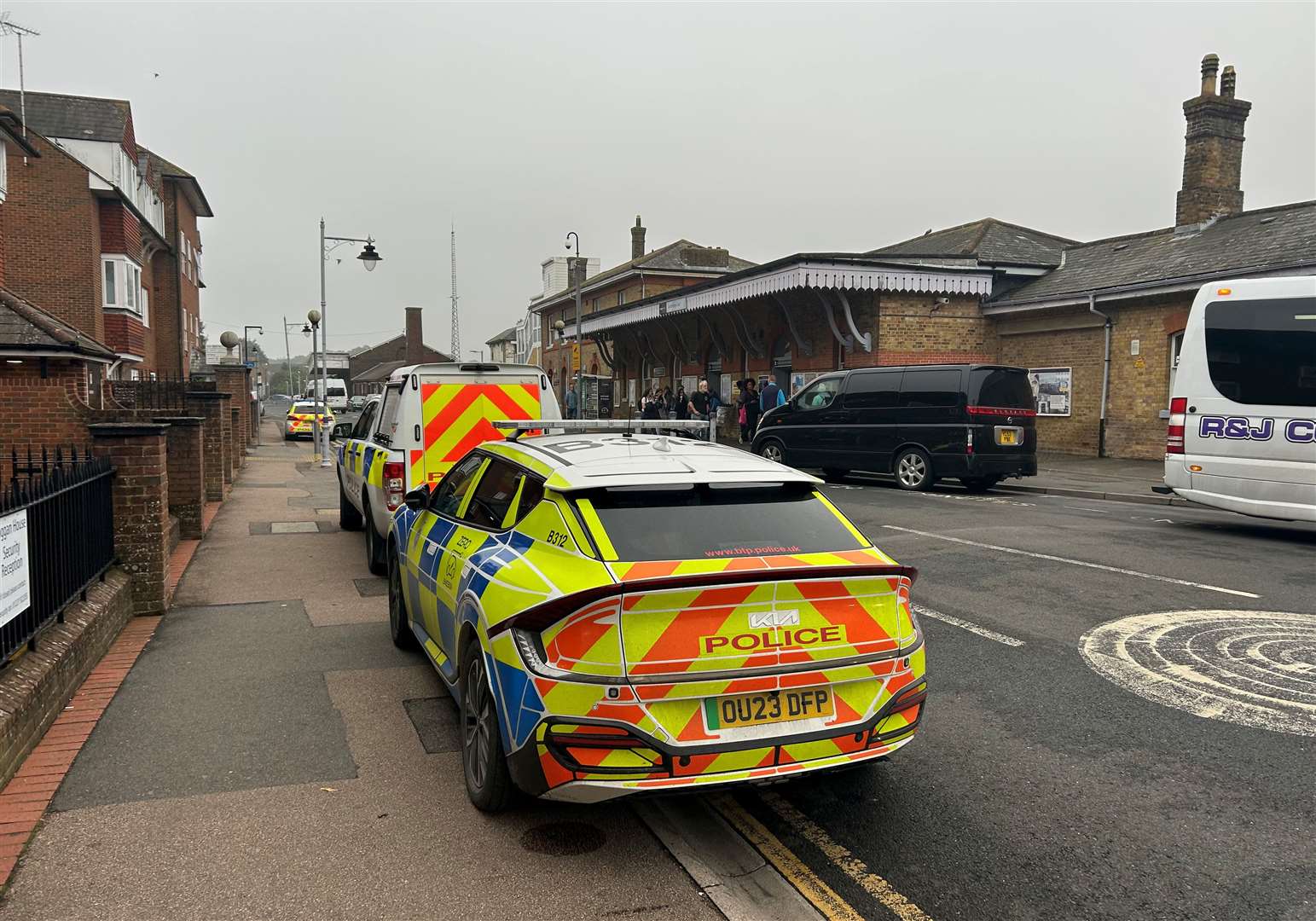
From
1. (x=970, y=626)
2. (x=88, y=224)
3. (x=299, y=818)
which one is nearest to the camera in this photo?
(x=299, y=818)

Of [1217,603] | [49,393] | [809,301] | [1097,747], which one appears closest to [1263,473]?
[1217,603]

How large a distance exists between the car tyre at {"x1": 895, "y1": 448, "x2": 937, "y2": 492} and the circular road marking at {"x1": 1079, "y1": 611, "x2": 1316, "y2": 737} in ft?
28.8

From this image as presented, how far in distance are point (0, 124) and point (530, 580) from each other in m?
15.4

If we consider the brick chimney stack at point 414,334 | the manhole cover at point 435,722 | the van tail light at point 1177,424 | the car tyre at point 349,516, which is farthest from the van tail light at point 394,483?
the brick chimney stack at point 414,334

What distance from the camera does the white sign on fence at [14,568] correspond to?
435 cm

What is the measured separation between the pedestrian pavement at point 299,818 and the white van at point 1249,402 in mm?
9450

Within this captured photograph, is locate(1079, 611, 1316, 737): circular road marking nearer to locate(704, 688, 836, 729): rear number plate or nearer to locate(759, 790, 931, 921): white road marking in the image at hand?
locate(759, 790, 931, 921): white road marking

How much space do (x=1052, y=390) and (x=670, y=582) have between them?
22384 mm

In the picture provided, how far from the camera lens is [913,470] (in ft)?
52.6

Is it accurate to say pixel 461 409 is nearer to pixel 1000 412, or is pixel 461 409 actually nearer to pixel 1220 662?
pixel 1220 662

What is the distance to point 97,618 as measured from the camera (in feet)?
19.3

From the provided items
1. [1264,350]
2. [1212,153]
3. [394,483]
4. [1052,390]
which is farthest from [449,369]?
[1212,153]

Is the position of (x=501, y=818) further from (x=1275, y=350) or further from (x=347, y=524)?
(x=1275, y=350)

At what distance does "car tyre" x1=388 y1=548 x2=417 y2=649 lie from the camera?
622 cm
